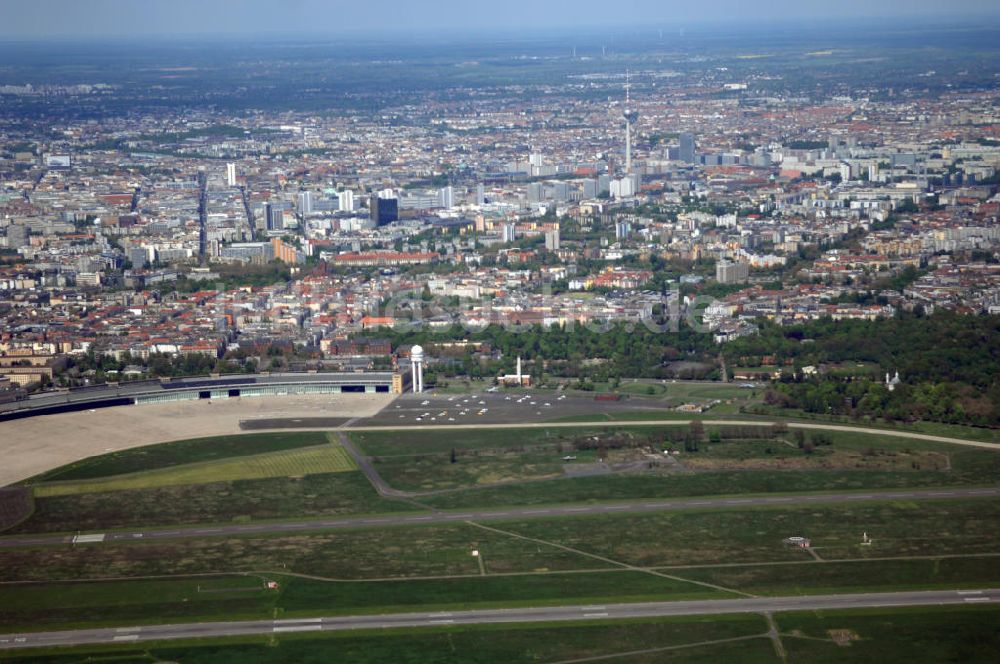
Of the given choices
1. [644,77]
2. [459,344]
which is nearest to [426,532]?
[459,344]

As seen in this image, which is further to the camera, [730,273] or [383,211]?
[383,211]

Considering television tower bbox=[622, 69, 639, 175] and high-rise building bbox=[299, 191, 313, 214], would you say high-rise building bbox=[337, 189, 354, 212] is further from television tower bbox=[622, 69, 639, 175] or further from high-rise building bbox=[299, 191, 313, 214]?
television tower bbox=[622, 69, 639, 175]

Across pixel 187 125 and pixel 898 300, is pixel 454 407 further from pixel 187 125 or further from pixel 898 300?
pixel 187 125

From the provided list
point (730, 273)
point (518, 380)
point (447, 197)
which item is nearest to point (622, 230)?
point (730, 273)

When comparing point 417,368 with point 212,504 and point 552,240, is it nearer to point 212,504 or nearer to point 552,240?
point 212,504

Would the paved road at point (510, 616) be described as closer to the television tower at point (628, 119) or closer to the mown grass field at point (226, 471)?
the mown grass field at point (226, 471)

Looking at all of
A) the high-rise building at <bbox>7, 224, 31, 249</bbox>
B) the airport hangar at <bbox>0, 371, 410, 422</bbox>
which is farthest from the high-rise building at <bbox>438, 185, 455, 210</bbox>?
the airport hangar at <bbox>0, 371, 410, 422</bbox>
